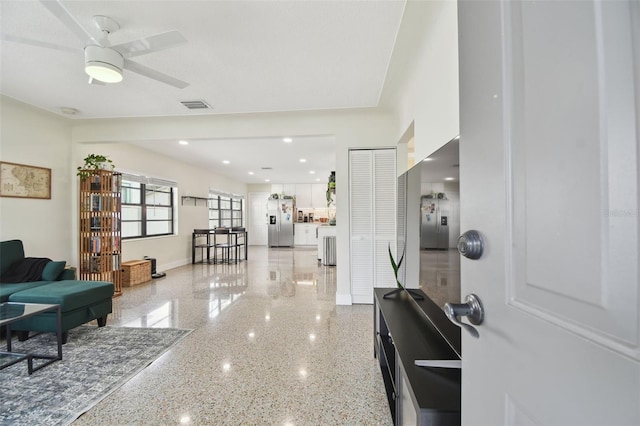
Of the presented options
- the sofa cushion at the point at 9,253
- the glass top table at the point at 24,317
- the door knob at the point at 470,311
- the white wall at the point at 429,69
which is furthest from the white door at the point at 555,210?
the sofa cushion at the point at 9,253

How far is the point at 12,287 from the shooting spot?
2834 millimetres

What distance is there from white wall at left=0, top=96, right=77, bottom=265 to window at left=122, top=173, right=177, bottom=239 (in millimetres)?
1204

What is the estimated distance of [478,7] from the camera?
0.68 m

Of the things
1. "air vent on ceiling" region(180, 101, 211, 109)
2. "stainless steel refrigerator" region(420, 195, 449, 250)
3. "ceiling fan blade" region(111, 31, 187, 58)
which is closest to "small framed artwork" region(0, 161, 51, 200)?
"air vent on ceiling" region(180, 101, 211, 109)

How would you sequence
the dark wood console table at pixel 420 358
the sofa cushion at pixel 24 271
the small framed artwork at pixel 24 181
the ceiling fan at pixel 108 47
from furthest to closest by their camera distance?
the small framed artwork at pixel 24 181, the sofa cushion at pixel 24 271, the ceiling fan at pixel 108 47, the dark wood console table at pixel 420 358

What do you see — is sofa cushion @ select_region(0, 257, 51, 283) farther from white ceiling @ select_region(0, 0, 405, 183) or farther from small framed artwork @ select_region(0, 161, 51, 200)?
white ceiling @ select_region(0, 0, 405, 183)

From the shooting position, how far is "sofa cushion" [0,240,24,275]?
121 inches

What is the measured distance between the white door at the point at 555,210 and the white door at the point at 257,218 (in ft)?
36.1

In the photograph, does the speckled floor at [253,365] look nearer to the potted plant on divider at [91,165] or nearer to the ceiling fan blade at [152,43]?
the potted plant on divider at [91,165]

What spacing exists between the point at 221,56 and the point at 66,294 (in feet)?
8.57

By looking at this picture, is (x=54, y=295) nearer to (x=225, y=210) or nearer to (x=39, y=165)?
(x=39, y=165)

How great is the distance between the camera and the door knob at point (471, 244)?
25.5 inches

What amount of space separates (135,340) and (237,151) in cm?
401

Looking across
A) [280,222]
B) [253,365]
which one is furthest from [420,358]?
[280,222]
